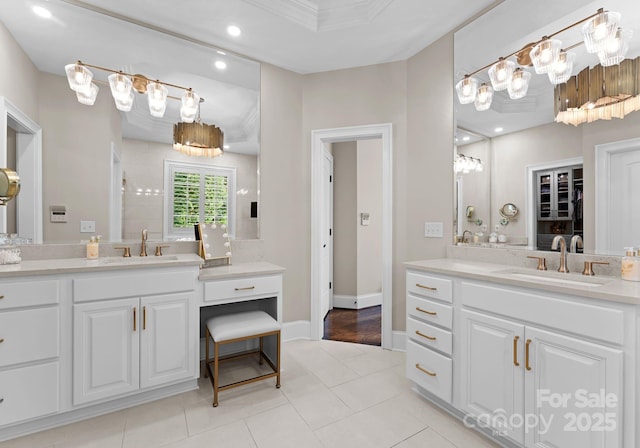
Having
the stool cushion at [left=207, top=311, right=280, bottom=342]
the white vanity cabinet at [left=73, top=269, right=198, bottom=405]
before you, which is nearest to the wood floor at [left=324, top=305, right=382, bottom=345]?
the stool cushion at [left=207, top=311, right=280, bottom=342]

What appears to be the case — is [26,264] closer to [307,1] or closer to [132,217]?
[132,217]

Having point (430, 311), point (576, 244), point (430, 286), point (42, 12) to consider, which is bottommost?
point (430, 311)

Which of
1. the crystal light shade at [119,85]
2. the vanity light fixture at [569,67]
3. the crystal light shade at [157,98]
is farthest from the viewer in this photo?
the crystal light shade at [157,98]

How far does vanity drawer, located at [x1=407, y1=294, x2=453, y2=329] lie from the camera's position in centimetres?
185

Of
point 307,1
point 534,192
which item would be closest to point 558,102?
point 534,192

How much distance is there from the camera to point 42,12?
2094mm

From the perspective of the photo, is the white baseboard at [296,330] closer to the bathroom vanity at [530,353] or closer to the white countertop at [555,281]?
the bathroom vanity at [530,353]

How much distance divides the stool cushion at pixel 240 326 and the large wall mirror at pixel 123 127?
0.83 meters

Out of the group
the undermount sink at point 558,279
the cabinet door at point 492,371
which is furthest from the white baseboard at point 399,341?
the undermount sink at point 558,279

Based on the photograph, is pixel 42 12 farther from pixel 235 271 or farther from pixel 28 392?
pixel 28 392

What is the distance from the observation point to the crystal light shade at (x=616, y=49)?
1545 mm

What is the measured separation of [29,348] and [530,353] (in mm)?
2607

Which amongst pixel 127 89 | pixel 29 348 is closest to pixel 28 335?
pixel 29 348

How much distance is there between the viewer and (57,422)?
5.74ft
